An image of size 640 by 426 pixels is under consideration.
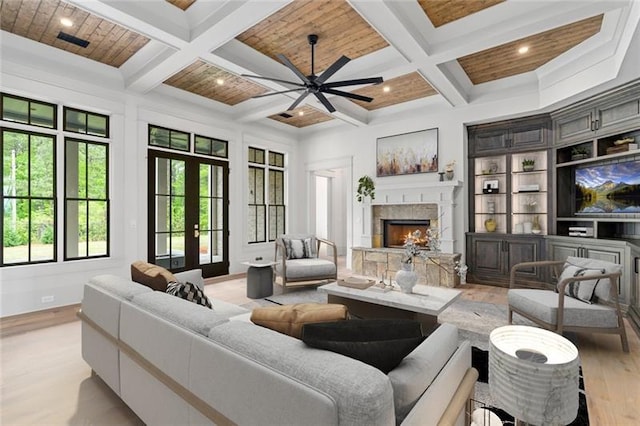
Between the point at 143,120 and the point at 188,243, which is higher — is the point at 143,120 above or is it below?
above

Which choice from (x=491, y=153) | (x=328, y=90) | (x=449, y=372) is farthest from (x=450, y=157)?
(x=449, y=372)

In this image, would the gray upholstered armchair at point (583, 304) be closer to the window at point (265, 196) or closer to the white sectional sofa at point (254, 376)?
the white sectional sofa at point (254, 376)

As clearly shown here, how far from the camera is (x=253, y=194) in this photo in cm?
685

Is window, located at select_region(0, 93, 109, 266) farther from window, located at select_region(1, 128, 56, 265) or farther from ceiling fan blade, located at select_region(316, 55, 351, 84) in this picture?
ceiling fan blade, located at select_region(316, 55, 351, 84)

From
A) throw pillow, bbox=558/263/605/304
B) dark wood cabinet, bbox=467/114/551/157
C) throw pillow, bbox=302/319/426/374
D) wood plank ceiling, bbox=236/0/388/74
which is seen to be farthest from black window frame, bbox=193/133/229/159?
throw pillow, bbox=558/263/605/304

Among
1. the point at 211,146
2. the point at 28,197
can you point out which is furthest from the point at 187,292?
the point at 211,146

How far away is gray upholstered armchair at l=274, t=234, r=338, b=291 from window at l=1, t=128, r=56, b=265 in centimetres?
309

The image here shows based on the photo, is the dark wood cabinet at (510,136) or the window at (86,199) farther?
the dark wood cabinet at (510,136)

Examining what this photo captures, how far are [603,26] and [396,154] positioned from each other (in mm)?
3357

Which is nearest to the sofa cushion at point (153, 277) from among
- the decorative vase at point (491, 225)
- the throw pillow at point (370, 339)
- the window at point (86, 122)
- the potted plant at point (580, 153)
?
the throw pillow at point (370, 339)

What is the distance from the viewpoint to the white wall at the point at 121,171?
394 cm

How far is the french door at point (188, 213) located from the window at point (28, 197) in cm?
127

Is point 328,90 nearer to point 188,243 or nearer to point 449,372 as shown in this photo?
point 449,372

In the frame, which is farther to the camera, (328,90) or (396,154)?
(396,154)
